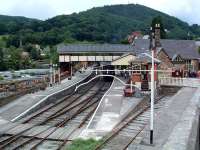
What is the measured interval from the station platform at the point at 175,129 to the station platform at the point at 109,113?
8.82 ft

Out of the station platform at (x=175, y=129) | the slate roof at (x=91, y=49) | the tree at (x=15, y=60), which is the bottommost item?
the station platform at (x=175, y=129)

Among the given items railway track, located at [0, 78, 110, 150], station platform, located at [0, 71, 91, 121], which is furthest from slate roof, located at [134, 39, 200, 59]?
station platform, located at [0, 71, 91, 121]

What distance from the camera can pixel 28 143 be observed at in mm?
21781

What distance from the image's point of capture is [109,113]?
96.3 ft

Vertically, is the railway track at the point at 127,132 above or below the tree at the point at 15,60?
below

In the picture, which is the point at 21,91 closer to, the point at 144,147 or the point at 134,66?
the point at 134,66

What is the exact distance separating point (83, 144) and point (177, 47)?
151ft

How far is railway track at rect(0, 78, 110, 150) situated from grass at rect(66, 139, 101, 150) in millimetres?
848

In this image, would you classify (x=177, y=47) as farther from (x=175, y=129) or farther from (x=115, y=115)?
(x=175, y=129)

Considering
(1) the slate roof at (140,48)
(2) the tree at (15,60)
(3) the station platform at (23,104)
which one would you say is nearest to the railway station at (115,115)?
(3) the station platform at (23,104)

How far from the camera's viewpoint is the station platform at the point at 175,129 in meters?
17.2

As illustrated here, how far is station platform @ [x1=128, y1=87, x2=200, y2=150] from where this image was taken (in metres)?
17.2

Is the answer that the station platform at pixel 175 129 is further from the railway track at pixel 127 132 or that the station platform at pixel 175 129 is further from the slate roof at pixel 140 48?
the slate roof at pixel 140 48

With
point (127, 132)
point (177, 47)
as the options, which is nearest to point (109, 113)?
point (127, 132)
